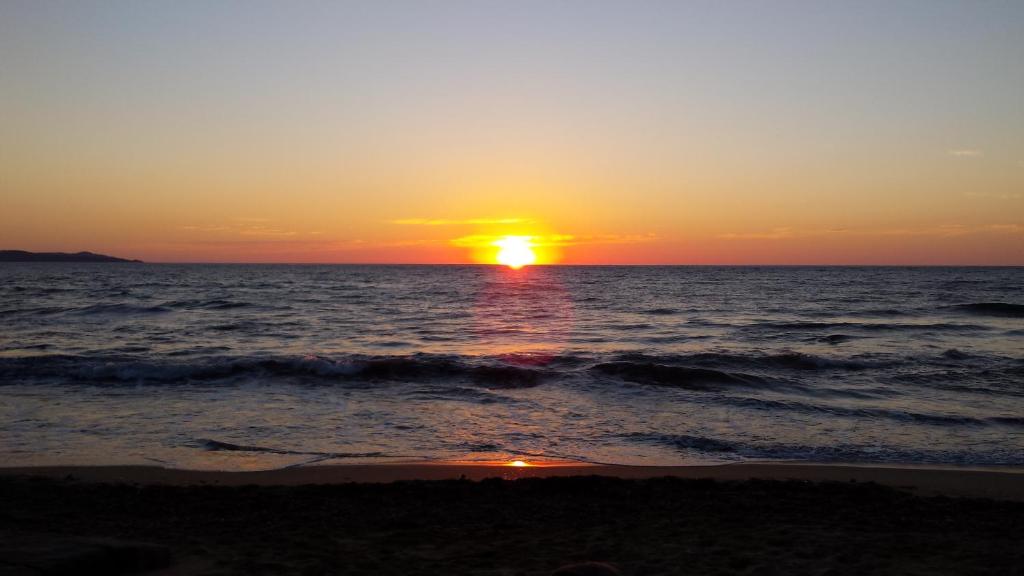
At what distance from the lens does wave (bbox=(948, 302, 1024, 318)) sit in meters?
40.7

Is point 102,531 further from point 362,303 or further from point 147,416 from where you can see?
point 362,303

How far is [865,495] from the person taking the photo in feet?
27.3

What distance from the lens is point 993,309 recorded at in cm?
4297

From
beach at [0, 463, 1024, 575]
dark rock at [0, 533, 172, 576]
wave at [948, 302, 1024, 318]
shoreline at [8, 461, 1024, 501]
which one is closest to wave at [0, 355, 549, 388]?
shoreline at [8, 461, 1024, 501]

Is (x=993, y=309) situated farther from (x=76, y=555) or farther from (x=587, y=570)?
(x=76, y=555)

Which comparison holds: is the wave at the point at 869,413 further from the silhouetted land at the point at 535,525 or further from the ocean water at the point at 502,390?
the silhouetted land at the point at 535,525

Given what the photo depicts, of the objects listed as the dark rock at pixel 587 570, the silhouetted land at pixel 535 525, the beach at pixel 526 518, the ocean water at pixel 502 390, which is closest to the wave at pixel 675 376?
the ocean water at pixel 502 390

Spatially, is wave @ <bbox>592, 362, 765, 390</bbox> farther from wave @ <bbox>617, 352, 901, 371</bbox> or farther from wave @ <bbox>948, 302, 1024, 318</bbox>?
wave @ <bbox>948, 302, 1024, 318</bbox>

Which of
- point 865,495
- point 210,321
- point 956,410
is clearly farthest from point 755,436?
point 210,321

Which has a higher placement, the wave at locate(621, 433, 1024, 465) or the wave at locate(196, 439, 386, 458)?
the wave at locate(196, 439, 386, 458)

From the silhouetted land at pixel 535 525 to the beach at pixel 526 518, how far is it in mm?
25

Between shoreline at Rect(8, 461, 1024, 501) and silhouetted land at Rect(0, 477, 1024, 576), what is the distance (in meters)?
0.53

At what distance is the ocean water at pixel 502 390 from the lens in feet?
36.5

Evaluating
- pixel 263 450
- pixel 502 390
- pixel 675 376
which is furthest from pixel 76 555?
pixel 675 376
